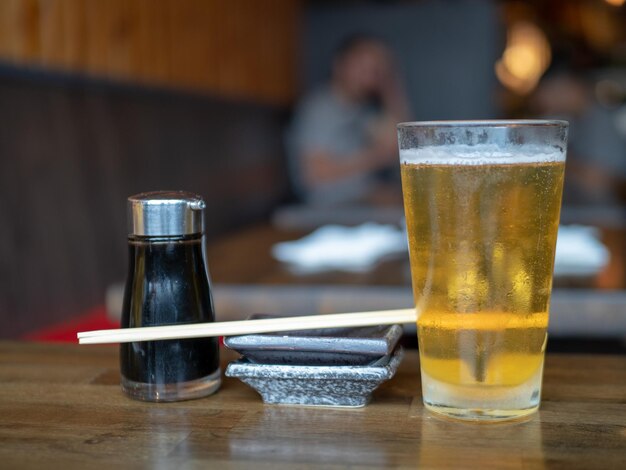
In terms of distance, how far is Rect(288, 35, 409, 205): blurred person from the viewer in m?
4.73

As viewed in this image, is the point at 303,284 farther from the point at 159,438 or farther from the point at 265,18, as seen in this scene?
the point at 265,18

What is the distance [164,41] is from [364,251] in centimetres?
148

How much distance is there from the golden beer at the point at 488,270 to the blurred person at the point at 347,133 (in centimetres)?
383

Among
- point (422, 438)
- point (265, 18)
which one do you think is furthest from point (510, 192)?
point (265, 18)

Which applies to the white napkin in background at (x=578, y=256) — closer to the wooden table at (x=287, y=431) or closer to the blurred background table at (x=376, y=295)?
the blurred background table at (x=376, y=295)

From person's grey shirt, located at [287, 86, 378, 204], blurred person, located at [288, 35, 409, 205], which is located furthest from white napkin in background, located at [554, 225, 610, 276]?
person's grey shirt, located at [287, 86, 378, 204]

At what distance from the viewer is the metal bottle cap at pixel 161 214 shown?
0.76 metres

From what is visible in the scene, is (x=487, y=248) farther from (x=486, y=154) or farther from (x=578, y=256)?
(x=578, y=256)

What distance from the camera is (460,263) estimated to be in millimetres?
684

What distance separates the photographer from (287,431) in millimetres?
679

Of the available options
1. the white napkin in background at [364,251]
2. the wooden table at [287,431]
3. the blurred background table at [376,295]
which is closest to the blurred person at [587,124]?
the white napkin in background at [364,251]

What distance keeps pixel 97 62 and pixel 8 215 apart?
0.64 metres

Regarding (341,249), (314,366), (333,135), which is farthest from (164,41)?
(314,366)

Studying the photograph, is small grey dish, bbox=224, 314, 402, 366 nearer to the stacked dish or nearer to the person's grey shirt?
the stacked dish
